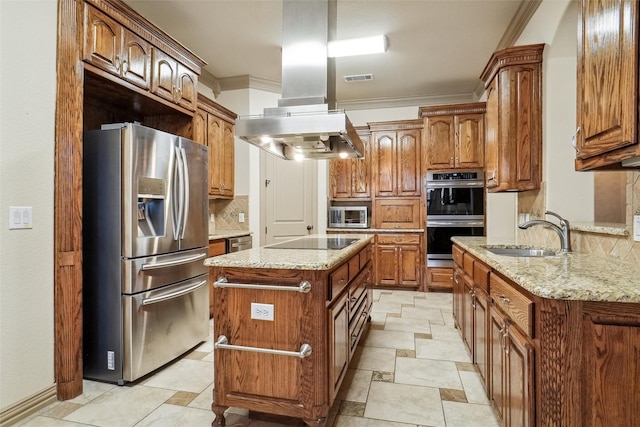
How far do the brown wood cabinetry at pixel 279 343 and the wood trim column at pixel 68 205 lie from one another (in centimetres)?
102

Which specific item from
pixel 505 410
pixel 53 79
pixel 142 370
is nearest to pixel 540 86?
pixel 505 410

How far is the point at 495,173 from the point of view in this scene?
2965 mm

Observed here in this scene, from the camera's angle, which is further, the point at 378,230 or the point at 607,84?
the point at 378,230

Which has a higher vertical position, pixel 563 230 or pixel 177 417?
pixel 563 230

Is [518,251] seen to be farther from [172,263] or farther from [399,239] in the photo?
[172,263]

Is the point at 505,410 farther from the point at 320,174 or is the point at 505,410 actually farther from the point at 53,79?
the point at 320,174

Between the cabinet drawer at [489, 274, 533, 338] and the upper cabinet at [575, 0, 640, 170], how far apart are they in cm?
66

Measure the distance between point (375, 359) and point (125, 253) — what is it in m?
2.01

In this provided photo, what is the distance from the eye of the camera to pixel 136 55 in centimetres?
260

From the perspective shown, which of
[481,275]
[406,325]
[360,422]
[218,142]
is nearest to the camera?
[360,422]

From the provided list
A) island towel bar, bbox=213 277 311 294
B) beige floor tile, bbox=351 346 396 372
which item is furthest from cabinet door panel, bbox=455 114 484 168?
island towel bar, bbox=213 277 311 294

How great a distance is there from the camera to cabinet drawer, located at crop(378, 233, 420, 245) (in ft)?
16.5

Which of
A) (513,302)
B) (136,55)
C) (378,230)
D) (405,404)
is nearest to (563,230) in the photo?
(513,302)

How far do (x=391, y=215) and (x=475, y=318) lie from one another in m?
2.97
